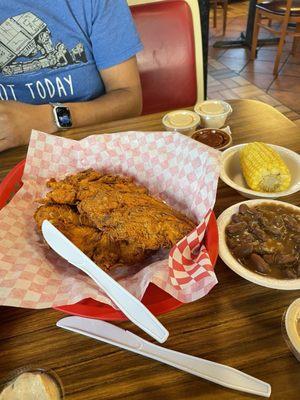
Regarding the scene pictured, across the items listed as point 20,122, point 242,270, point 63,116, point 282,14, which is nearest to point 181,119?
point 63,116

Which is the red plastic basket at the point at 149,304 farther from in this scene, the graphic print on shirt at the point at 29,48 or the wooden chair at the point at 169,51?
the wooden chair at the point at 169,51

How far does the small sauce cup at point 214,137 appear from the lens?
1.03 meters

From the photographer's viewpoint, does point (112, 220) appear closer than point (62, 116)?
Yes

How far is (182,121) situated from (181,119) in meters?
0.02

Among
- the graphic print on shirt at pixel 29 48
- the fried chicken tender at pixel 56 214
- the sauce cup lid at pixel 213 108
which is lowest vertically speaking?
the fried chicken tender at pixel 56 214

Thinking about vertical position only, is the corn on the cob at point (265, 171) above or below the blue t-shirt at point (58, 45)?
below

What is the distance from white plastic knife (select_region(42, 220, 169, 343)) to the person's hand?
578 millimetres

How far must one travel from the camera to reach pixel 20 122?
109 cm

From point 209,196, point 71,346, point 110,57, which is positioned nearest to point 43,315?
point 71,346

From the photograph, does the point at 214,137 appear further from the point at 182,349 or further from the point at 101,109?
the point at 182,349

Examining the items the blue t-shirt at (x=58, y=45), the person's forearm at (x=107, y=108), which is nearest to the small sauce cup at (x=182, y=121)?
the person's forearm at (x=107, y=108)

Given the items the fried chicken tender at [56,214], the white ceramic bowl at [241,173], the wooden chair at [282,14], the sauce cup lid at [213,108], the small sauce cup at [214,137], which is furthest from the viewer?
the wooden chair at [282,14]

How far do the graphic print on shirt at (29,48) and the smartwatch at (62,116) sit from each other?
0.73 ft

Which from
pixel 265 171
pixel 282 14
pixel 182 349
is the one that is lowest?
pixel 182 349
